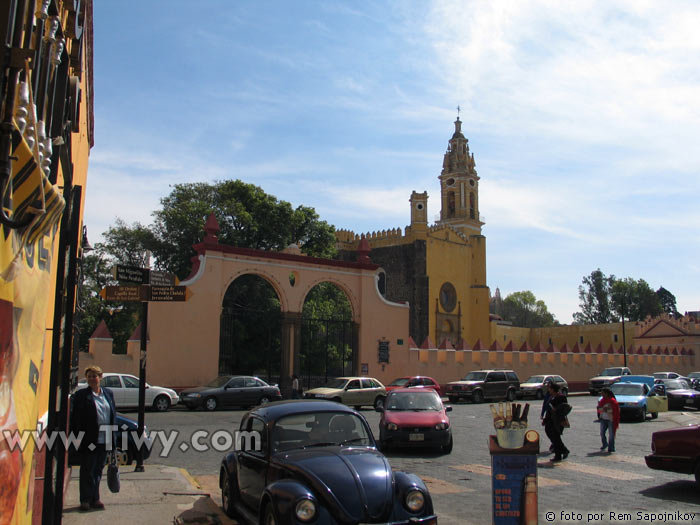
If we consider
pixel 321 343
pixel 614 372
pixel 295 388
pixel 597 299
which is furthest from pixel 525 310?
pixel 295 388

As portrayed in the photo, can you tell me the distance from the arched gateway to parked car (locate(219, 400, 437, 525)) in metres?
15.8

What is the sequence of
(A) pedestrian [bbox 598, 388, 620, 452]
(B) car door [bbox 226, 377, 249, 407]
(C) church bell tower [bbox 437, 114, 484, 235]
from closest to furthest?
(A) pedestrian [bbox 598, 388, 620, 452]
(B) car door [bbox 226, 377, 249, 407]
(C) church bell tower [bbox 437, 114, 484, 235]

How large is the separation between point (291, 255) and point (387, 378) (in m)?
7.39

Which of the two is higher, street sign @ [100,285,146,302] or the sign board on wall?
street sign @ [100,285,146,302]

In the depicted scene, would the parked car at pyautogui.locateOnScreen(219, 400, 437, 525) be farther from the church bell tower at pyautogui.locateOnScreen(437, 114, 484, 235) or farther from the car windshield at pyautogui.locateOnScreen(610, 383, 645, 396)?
the church bell tower at pyautogui.locateOnScreen(437, 114, 484, 235)

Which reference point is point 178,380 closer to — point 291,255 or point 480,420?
point 291,255

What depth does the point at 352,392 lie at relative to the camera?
2267 centimetres

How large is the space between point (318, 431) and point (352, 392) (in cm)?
1623

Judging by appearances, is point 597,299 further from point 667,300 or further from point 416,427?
point 416,427

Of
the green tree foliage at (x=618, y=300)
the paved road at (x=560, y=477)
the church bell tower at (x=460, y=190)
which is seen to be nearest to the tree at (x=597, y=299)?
the green tree foliage at (x=618, y=300)

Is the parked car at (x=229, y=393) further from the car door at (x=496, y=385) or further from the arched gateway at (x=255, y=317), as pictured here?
the car door at (x=496, y=385)

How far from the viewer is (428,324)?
174 feet

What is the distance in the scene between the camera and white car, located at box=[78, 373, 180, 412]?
19.2 m

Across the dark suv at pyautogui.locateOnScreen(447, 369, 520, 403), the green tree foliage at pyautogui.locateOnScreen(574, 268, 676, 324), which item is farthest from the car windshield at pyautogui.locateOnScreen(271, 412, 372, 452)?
the green tree foliage at pyautogui.locateOnScreen(574, 268, 676, 324)
